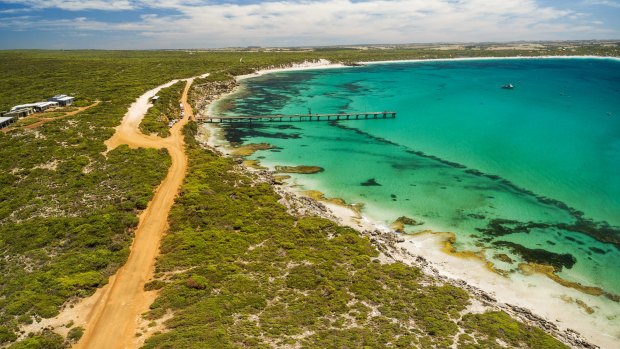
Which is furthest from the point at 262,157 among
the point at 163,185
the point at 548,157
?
the point at 548,157

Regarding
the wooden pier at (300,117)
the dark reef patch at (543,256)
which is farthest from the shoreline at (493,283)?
the wooden pier at (300,117)

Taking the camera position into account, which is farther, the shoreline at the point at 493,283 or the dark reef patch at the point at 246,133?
the dark reef patch at the point at 246,133

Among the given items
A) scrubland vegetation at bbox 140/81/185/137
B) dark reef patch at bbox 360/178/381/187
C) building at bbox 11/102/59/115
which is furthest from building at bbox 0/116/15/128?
dark reef patch at bbox 360/178/381/187

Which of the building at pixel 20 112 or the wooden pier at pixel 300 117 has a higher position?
the building at pixel 20 112

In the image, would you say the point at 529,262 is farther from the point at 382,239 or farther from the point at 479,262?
the point at 382,239

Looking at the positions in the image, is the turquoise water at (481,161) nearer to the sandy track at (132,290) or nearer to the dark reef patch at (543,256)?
the dark reef patch at (543,256)

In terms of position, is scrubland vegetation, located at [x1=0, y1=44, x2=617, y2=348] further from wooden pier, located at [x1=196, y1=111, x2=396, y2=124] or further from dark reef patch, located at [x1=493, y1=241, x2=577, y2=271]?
wooden pier, located at [x1=196, y1=111, x2=396, y2=124]
